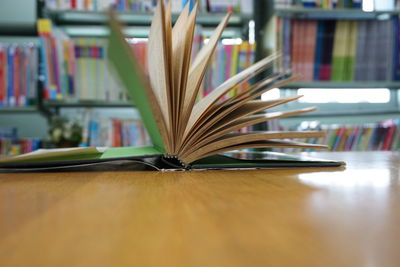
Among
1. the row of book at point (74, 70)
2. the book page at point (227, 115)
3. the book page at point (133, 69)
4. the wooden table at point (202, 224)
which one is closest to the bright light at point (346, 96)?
the row of book at point (74, 70)

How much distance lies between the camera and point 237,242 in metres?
0.18

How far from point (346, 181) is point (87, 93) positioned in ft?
5.27

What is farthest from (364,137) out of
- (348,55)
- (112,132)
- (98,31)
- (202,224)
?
(202,224)

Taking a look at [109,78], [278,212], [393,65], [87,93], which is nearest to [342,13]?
[393,65]

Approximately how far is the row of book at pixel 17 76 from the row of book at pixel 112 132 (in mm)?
292

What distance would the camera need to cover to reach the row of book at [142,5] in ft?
6.07

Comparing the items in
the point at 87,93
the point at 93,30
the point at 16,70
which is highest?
the point at 93,30

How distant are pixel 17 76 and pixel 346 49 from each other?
Result: 64.3 inches

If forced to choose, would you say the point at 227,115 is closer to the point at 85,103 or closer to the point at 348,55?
the point at 85,103

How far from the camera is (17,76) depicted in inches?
72.2

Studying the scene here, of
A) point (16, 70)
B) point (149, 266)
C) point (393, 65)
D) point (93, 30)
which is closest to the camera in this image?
point (149, 266)

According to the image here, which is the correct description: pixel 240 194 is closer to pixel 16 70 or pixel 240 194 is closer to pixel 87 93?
pixel 87 93

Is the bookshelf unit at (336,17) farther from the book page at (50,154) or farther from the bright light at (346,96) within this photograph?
the book page at (50,154)

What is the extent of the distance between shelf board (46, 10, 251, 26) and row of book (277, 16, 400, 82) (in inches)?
11.5
